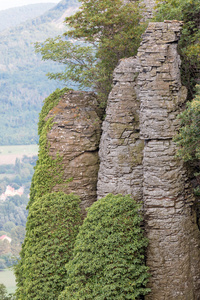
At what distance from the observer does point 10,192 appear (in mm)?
92375

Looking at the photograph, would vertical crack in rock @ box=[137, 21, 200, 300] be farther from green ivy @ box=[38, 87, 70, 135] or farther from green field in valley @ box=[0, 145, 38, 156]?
green field in valley @ box=[0, 145, 38, 156]

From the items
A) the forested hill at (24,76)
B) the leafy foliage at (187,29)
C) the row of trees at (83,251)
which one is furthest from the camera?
the forested hill at (24,76)

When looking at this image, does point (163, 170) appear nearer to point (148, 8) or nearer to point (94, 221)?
point (94, 221)

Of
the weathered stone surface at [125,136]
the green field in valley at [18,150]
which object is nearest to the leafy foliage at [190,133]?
the weathered stone surface at [125,136]

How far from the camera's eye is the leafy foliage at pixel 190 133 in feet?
46.7

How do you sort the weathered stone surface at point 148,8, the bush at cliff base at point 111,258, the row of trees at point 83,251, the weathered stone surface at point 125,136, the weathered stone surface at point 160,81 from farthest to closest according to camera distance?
1. the weathered stone surface at point 148,8
2. the weathered stone surface at point 125,136
3. the weathered stone surface at point 160,81
4. the row of trees at point 83,251
5. the bush at cliff base at point 111,258

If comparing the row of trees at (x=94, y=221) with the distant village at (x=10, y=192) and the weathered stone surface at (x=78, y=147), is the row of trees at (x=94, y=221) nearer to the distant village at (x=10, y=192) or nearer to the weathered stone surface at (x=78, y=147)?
the weathered stone surface at (x=78, y=147)

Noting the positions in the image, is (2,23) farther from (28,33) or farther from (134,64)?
(134,64)

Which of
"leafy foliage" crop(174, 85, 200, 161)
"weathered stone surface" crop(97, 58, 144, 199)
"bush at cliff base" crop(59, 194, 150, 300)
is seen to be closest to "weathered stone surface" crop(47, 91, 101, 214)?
"weathered stone surface" crop(97, 58, 144, 199)

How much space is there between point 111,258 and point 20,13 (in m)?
161

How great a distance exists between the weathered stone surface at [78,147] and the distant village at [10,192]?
7320 centimetres

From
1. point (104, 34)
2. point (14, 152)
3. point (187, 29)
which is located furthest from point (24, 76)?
point (187, 29)

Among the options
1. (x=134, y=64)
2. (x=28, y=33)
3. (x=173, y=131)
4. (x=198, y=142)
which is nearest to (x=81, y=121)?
(x=134, y=64)

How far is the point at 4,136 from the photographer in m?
107
